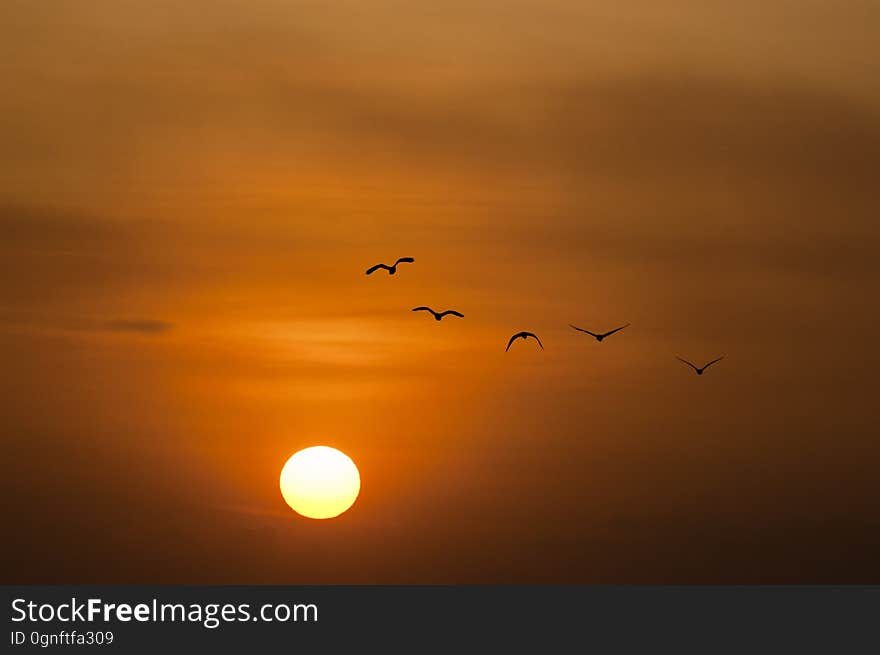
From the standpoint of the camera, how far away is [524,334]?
339ft
